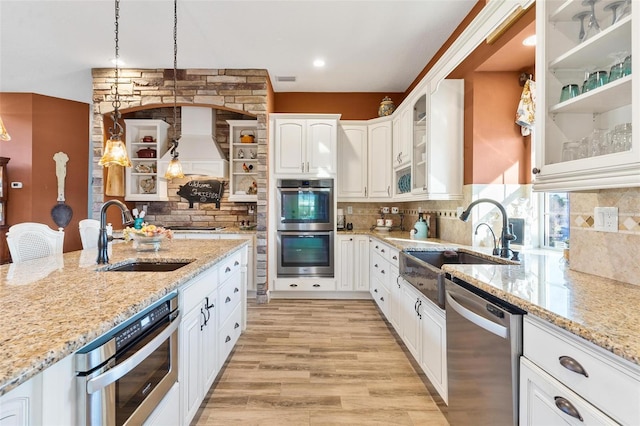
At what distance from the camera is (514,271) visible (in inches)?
61.0

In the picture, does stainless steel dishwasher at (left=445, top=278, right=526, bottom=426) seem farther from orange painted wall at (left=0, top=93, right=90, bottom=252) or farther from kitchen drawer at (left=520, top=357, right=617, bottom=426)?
orange painted wall at (left=0, top=93, right=90, bottom=252)

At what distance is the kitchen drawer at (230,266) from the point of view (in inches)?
84.9

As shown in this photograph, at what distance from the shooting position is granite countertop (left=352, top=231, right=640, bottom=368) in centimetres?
79

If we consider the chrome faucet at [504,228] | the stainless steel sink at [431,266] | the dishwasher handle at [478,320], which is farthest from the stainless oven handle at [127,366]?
the chrome faucet at [504,228]

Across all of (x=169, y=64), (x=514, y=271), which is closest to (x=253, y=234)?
(x=169, y=64)

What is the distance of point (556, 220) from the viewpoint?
7.81 feet

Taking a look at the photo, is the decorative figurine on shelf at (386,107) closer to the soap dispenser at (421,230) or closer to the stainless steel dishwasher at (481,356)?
the soap dispenser at (421,230)

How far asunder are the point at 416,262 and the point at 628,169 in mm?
1313

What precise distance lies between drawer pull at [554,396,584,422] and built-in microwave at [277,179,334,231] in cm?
314

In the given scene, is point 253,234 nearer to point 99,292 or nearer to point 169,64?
point 169,64

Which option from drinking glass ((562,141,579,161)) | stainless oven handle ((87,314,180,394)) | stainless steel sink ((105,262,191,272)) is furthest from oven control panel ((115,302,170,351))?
drinking glass ((562,141,579,161))

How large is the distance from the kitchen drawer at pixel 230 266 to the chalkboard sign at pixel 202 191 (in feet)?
6.99

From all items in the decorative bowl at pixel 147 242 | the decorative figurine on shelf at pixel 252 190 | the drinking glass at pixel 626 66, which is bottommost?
the decorative bowl at pixel 147 242

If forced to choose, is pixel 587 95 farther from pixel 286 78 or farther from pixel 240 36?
pixel 286 78
